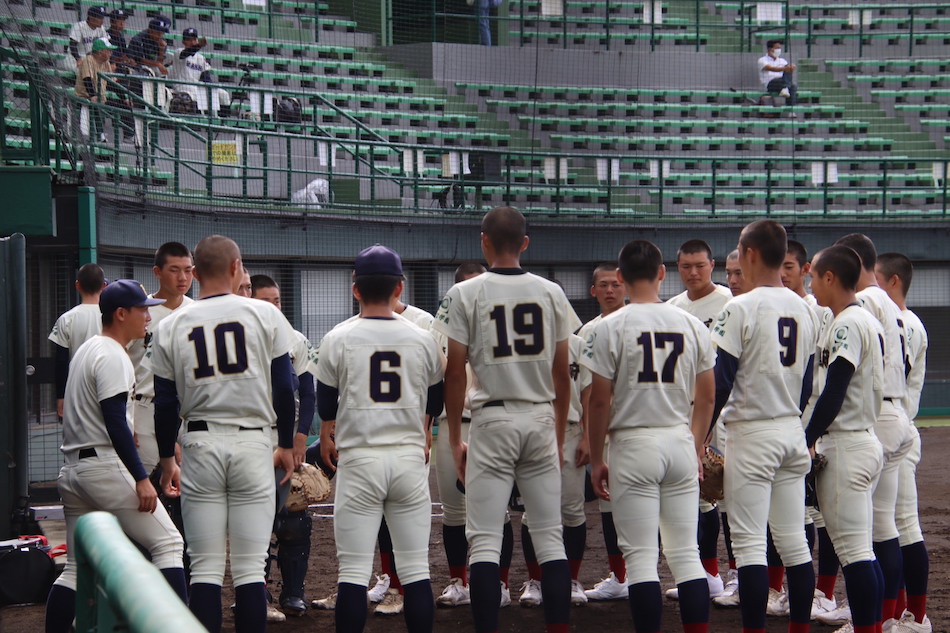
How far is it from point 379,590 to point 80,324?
297 centimetres

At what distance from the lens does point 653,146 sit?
59.8ft

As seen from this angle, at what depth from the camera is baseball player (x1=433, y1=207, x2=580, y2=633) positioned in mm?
4762

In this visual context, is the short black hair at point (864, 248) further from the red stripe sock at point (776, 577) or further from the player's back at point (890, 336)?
the red stripe sock at point (776, 577)

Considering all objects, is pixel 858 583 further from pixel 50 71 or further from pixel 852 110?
pixel 852 110

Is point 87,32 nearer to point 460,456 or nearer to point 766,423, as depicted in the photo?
point 460,456

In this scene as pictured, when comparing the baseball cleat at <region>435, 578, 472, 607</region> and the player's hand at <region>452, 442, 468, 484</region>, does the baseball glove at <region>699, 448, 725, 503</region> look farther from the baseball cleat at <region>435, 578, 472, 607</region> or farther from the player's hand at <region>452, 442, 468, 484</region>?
the baseball cleat at <region>435, 578, 472, 607</region>

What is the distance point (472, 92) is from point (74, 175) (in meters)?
10.1

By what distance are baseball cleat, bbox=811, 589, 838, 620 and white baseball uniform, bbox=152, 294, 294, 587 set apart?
2987 mm

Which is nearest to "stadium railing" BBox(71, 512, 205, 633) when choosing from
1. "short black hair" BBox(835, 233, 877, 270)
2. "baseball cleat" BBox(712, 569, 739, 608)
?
"baseball cleat" BBox(712, 569, 739, 608)

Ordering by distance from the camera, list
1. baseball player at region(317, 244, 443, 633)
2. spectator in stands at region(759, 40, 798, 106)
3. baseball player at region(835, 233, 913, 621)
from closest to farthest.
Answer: baseball player at region(317, 244, 443, 633) → baseball player at region(835, 233, 913, 621) → spectator in stands at region(759, 40, 798, 106)

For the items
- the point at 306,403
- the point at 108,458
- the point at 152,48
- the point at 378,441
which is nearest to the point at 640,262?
the point at 378,441

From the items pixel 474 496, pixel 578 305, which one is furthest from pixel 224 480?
pixel 578 305

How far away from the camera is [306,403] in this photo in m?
5.59

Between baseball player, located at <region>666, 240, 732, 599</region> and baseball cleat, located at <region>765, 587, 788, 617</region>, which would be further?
baseball player, located at <region>666, 240, 732, 599</region>
